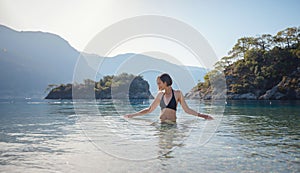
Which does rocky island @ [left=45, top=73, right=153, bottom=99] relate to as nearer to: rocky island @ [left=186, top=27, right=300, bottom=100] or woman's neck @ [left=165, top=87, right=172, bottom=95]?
rocky island @ [left=186, top=27, right=300, bottom=100]

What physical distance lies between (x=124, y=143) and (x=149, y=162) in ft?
8.39

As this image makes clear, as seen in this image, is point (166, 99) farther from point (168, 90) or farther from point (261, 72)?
point (261, 72)

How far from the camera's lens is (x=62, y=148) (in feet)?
25.4

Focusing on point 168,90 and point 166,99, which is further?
point 166,99

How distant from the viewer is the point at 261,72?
311 feet

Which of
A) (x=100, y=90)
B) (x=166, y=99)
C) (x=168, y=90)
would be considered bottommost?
(x=166, y=99)

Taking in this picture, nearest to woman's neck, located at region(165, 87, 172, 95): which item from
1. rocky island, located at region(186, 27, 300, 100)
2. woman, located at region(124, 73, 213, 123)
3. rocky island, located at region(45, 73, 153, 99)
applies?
woman, located at region(124, 73, 213, 123)

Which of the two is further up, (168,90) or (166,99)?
(168,90)

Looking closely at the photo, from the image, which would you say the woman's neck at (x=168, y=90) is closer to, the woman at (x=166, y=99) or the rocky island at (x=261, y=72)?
the woman at (x=166, y=99)

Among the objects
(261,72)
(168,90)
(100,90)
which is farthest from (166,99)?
(100,90)

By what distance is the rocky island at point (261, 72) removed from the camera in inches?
3317

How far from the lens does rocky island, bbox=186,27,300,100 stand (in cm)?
8425

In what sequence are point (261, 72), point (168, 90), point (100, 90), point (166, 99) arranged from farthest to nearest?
point (100, 90) < point (261, 72) < point (166, 99) < point (168, 90)

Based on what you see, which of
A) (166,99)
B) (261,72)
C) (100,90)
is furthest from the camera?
(100,90)
